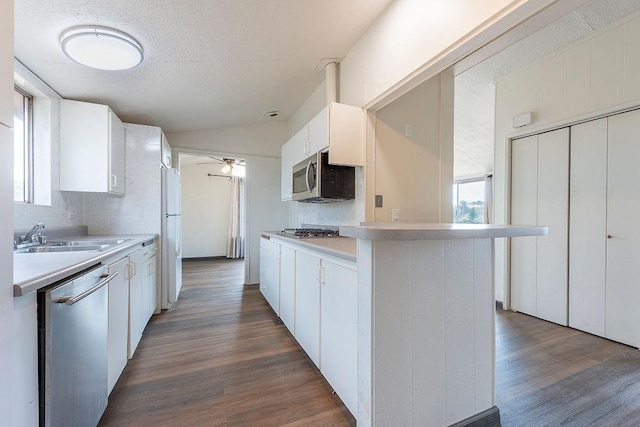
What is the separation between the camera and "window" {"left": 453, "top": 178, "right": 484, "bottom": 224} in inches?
193

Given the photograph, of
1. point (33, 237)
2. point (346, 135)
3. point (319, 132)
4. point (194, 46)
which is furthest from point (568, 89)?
point (33, 237)

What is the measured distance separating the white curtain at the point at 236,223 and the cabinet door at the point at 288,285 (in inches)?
170

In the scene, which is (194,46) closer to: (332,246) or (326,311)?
(332,246)

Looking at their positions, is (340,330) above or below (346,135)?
below

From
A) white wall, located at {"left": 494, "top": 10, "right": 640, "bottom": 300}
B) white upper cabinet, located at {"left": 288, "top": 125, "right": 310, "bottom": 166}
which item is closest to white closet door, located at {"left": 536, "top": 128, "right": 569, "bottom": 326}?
white wall, located at {"left": 494, "top": 10, "right": 640, "bottom": 300}

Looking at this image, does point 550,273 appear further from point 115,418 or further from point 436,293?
point 115,418

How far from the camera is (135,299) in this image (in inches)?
82.6

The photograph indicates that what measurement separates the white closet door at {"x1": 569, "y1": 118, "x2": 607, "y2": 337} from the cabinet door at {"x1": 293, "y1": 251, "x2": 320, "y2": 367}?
2.58 metres

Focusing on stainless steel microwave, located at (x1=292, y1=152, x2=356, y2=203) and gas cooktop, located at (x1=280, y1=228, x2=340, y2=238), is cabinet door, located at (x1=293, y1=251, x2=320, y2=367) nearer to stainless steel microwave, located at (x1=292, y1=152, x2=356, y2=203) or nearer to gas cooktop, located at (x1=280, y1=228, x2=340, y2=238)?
gas cooktop, located at (x1=280, y1=228, x2=340, y2=238)

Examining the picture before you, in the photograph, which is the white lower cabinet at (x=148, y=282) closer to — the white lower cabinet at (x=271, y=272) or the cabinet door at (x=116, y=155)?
the cabinet door at (x=116, y=155)

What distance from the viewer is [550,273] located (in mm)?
2875

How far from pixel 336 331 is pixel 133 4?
2.10 meters

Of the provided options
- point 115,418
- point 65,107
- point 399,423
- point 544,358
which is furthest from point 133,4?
point 544,358

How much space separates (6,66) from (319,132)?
197cm
